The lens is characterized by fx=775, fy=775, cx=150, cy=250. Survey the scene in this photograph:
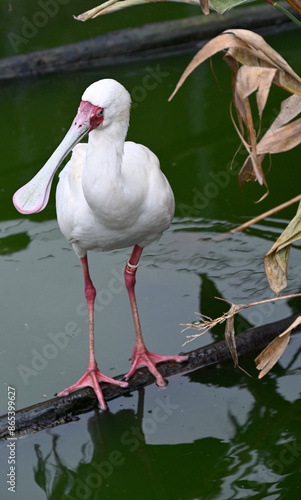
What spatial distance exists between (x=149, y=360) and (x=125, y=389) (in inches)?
7.6

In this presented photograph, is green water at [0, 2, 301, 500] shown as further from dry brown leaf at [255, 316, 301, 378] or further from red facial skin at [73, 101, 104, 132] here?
red facial skin at [73, 101, 104, 132]

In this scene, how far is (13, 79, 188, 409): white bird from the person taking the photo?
3.09 m

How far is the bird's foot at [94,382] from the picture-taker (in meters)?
3.55

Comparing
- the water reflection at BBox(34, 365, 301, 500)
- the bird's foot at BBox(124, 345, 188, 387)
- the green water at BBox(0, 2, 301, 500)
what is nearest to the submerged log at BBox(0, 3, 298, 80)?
the green water at BBox(0, 2, 301, 500)

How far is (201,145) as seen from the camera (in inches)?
239

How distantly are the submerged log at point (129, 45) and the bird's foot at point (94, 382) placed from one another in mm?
4626

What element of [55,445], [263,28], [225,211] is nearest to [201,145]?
[225,211]

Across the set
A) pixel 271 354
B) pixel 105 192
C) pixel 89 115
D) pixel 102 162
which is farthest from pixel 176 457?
pixel 89 115

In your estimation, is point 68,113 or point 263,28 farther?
point 263,28

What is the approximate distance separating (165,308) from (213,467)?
121cm

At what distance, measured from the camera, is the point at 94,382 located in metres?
3.58

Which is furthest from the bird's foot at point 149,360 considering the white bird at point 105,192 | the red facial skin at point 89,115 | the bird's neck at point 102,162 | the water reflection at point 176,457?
the red facial skin at point 89,115

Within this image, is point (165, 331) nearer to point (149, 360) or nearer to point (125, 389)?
point (149, 360)

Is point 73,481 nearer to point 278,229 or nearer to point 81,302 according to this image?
point 81,302
